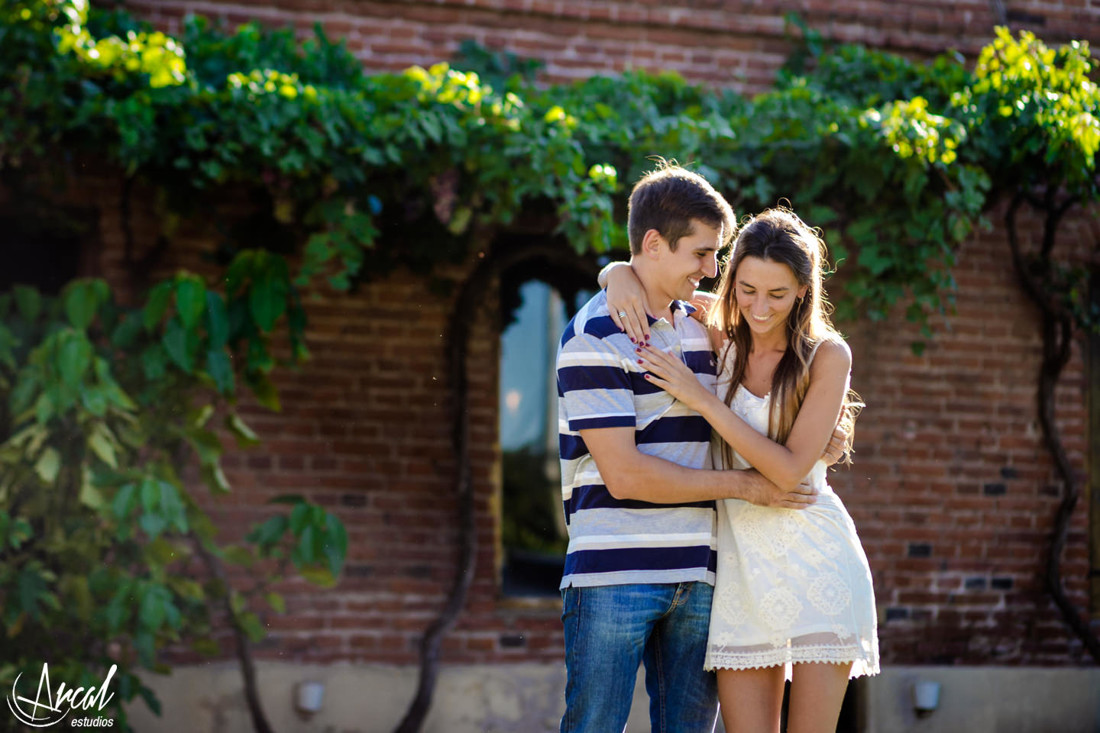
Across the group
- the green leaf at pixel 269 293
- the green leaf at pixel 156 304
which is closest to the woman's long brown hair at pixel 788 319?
the green leaf at pixel 269 293

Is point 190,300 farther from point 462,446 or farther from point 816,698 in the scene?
point 816,698

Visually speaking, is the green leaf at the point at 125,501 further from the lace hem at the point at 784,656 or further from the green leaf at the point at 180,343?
the lace hem at the point at 784,656

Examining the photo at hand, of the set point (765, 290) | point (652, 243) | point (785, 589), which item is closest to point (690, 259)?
point (652, 243)

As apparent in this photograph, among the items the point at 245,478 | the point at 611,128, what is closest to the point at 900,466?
the point at 611,128

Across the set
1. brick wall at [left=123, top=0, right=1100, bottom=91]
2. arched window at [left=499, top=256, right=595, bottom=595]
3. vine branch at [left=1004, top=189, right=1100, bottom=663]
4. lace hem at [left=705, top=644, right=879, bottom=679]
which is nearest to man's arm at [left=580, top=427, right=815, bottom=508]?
lace hem at [left=705, top=644, right=879, bottom=679]

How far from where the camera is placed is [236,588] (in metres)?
5.21

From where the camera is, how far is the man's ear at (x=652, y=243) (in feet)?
8.47

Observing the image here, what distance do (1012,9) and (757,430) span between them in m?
4.83

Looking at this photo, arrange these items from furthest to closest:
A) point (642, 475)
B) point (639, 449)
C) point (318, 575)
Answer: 1. point (318, 575)
2. point (639, 449)
3. point (642, 475)

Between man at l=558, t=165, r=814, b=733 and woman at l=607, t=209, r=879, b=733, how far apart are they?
0.05 metres

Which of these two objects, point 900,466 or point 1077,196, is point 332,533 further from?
point 1077,196

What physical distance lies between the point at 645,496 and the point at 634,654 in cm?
35

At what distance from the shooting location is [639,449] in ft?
8.22

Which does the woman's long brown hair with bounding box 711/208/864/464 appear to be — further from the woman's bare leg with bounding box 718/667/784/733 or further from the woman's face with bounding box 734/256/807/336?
the woman's bare leg with bounding box 718/667/784/733
